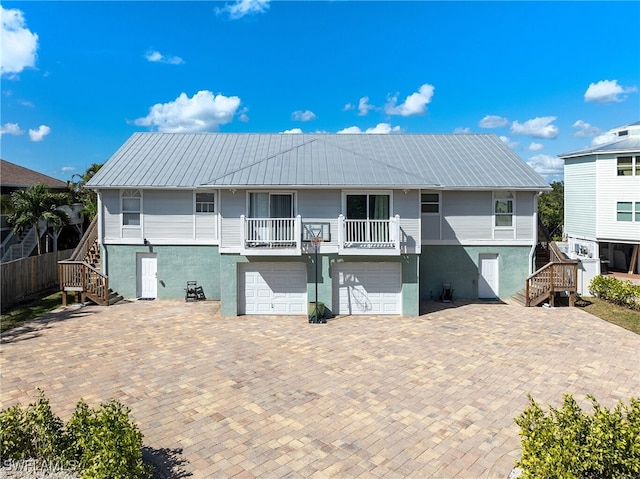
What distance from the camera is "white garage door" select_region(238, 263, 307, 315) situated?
50.4ft

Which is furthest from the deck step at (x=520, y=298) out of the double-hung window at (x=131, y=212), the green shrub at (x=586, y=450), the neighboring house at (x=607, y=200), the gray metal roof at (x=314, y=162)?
the double-hung window at (x=131, y=212)

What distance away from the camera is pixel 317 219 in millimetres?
15008

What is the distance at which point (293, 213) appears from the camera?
15195 millimetres

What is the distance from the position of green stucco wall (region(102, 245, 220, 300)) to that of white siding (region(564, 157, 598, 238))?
24184 mm

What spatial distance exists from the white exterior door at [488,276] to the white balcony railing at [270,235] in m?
8.90

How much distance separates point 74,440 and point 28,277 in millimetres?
15439

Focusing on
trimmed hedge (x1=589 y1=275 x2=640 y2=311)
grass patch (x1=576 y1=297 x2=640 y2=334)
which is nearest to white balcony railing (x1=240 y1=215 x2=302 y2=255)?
grass patch (x1=576 y1=297 x2=640 y2=334)

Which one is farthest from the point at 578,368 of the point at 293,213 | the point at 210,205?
the point at 210,205

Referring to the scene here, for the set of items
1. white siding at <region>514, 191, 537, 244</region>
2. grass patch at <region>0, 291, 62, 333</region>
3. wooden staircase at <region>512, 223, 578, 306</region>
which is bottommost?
grass patch at <region>0, 291, 62, 333</region>

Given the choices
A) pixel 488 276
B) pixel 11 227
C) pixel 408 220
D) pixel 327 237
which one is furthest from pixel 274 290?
pixel 11 227

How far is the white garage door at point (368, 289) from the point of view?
50.3 ft

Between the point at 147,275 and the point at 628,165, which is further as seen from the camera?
the point at 628,165

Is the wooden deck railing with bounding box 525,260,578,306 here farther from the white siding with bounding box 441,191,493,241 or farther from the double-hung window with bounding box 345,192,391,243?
the double-hung window with bounding box 345,192,391,243

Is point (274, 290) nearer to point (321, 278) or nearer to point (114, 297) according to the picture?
point (321, 278)
